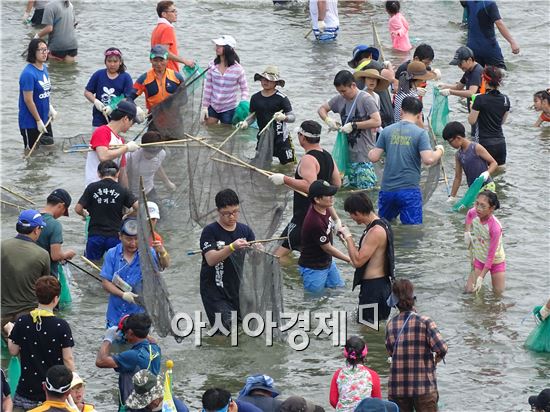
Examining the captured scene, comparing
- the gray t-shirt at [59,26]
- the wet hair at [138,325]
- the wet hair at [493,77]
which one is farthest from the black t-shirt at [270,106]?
the wet hair at [138,325]

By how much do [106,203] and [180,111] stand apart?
3.60 meters

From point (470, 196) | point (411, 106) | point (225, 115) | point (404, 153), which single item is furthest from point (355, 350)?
point (225, 115)

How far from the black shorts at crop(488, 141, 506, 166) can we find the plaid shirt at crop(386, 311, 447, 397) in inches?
262

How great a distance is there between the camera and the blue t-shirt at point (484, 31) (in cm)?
2050

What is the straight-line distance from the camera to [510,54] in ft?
74.3

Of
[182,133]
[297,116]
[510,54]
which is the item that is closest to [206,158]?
[182,133]

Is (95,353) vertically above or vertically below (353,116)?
below

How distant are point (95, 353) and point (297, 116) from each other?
7871 mm

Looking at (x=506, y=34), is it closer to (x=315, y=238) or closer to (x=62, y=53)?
(x=62, y=53)

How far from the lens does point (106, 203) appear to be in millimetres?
13188

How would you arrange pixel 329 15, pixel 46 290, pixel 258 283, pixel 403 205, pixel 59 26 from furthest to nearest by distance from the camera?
pixel 329 15 → pixel 59 26 → pixel 403 205 → pixel 258 283 → pixel 46 290

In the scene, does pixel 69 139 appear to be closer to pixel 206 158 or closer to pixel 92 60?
pixel 206 158

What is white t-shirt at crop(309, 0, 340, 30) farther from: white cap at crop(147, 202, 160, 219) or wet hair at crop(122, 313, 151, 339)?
wet hair at crop(122, 313, 151, 339)

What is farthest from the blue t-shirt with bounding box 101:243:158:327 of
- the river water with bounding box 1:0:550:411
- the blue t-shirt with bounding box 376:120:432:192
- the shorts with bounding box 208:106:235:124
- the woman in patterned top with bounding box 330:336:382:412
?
the shorts with bounding box 208:106:235:124
